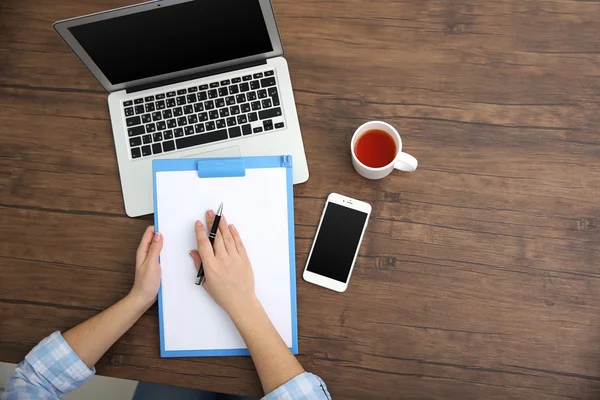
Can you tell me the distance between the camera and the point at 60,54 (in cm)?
101

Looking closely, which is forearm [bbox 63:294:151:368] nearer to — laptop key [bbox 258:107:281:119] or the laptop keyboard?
the laptop keyboard

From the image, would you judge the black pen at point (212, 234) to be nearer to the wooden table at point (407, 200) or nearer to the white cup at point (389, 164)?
the wooden table at point (407, 200)

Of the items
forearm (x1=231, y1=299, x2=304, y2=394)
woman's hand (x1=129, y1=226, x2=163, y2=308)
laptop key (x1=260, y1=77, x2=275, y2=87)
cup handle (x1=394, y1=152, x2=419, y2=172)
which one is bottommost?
forearm (x1=231, y1=299, x2=304, y2=394)

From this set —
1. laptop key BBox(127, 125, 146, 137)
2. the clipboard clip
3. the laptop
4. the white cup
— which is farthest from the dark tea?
laptop key BBox(127, 125, 146, 137)

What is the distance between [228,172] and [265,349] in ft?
Answer: 1.09

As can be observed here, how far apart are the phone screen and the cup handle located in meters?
0.12

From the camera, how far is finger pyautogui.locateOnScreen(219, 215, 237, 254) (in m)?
0.89

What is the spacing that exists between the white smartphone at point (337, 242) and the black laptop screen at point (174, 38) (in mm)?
342

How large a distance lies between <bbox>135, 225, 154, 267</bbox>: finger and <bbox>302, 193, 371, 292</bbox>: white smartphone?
300 millimetres

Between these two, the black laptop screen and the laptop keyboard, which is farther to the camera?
the laptop keyboard

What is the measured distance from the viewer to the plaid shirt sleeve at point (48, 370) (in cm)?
87

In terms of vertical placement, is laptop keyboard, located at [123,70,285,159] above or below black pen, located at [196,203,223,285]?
above

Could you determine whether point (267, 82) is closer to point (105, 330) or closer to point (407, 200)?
point (407, 200)

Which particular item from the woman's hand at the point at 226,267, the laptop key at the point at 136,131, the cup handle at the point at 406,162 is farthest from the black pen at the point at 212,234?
the cup handle at the point at 406,162
